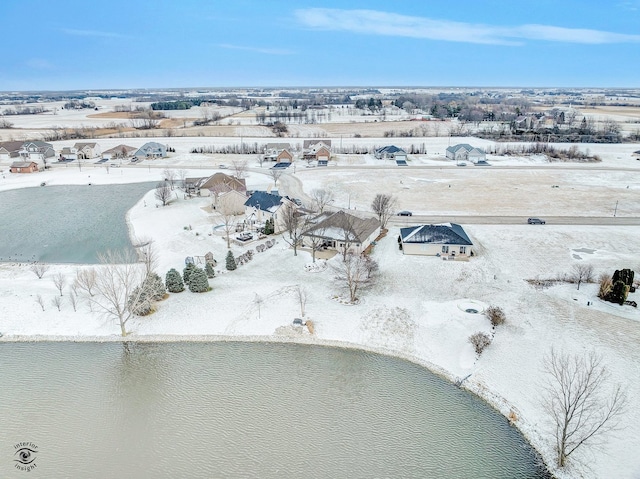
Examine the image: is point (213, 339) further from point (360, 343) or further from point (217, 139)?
point (217, 139)

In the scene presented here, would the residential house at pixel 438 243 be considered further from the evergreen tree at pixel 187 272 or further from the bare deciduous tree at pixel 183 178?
the bare deciduous tree at pixel 183 178

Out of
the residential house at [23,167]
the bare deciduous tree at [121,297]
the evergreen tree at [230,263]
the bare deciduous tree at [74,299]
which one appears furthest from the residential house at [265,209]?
the residential house at [23,167]

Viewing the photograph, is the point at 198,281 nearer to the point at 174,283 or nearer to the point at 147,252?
the point at 174,283

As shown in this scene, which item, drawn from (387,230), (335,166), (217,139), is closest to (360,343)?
(387,230)

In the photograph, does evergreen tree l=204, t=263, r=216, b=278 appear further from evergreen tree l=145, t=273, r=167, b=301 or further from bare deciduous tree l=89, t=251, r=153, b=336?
bare deciduous tree l=89, t=251, r=153, b=336

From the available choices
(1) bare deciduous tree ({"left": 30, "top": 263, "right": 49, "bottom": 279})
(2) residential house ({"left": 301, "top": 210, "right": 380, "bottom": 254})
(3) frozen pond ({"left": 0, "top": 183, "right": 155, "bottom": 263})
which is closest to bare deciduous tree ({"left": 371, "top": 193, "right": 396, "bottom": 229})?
(2) residential house ({"left": 301, "top": 210, "right": 380, "bottom": 254})

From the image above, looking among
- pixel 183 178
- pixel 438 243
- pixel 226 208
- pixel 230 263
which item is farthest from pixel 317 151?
pixel 230 263
